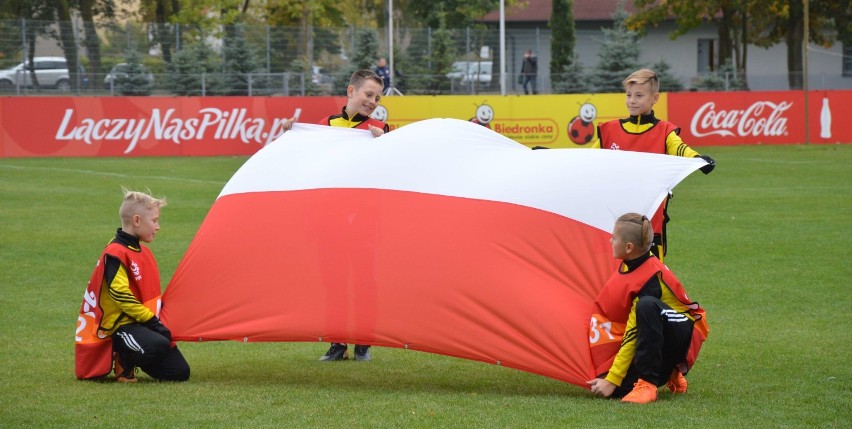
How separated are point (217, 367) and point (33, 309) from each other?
8.78ft

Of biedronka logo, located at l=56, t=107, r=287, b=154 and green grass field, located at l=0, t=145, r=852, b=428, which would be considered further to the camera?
biedronka logo, located at l=56, t=107, r=287, b=154

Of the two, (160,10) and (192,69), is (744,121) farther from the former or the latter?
(160,10)

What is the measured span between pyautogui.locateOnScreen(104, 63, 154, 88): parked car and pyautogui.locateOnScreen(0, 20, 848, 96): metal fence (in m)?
0.03

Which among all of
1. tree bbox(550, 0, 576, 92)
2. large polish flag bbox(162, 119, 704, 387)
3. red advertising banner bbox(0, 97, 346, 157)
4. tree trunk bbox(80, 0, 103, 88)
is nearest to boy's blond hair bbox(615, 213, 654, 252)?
large polish flag bbox(162, 119, 704, 387)

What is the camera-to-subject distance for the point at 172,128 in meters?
25.3

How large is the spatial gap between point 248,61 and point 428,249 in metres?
28.2

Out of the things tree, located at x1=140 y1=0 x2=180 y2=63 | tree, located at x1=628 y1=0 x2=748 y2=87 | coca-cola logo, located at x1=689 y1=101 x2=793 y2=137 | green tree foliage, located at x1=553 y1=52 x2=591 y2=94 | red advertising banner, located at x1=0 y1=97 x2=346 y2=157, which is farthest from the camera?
tree, located at x1=140 y1=0 x2=180 y2=63

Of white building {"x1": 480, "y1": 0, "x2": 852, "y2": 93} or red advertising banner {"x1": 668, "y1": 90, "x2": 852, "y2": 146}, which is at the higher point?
white building {"x1": 480, "y1": 0, "x2": 852, "y2": 93}

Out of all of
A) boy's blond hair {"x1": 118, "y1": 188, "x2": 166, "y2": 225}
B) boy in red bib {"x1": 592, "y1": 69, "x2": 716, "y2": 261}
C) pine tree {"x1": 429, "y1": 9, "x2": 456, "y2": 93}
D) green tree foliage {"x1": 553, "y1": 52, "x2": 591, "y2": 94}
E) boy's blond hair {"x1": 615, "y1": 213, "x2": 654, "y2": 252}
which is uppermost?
pine tree {"x1": 429, "y1": 9, "x2": 456, "y2": 93}

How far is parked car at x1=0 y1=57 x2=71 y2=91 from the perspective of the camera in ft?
92.5

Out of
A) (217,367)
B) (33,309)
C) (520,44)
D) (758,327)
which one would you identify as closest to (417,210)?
(217,367)

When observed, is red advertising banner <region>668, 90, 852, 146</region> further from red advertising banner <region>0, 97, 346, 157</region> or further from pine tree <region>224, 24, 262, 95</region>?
pine tree <region>224, 24, 262, 95</region>

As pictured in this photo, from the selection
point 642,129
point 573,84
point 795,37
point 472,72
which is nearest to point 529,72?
point 573,84

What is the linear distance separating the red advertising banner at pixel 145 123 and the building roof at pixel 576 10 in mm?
32944
